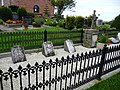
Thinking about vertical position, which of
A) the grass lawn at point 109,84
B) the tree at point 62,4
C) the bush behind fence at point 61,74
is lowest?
A: the grass lawn at point 109,84

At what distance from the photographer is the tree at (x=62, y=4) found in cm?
3809

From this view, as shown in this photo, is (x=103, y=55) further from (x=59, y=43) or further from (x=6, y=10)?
(x=6, y=10)

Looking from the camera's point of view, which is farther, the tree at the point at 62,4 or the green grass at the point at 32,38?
the tree at the point at 62,4

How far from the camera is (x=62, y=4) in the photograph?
1526 inches

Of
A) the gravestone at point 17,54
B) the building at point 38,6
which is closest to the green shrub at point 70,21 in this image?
the gravestone at point 17,54

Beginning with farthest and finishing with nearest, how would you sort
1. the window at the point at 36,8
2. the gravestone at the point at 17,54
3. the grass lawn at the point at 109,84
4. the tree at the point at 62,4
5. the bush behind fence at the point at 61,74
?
the tree at the point at 62,4 < the window at the point at 36,8 < the gravestone at the point at 17,54 < the grass lawn at the point at 109,84 < the bush behind fence at the point at 61,74

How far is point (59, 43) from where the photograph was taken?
922 cm

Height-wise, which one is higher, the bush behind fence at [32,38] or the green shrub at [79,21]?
the green shrub at [79,21]

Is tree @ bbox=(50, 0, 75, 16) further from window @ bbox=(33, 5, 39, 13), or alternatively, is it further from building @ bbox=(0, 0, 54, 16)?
window @ bbox=(33, 5, 39, 13)

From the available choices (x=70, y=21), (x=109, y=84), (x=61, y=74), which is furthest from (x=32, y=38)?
(x=70, y=21)

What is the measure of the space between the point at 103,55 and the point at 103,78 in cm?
95

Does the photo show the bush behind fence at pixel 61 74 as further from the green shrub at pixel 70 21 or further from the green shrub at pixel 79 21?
the green shrub at pixel 79 21

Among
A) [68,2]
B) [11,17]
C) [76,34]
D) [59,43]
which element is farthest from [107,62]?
[68,2]

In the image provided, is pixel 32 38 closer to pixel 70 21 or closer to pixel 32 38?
pixel 32 38
